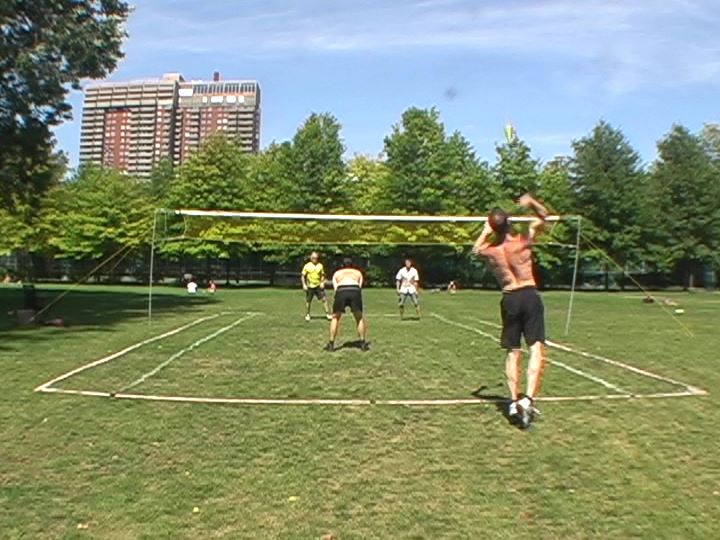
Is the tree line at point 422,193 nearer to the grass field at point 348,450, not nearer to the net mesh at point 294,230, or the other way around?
the net mesh at point 294,230

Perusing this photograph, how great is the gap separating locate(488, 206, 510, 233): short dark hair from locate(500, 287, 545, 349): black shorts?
0.66 m

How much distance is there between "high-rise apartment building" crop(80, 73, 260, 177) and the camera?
422 feet

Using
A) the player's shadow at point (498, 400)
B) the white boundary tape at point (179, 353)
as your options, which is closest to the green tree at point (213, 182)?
the white boundary tape at point (179, 353)

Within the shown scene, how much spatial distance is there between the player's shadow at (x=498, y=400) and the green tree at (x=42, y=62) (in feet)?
61.2

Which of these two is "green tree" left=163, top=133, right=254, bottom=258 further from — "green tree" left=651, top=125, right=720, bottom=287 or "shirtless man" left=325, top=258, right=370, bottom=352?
"shirtless man" left=325, top=258, right=370, bottom=352

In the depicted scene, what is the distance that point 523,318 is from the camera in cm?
836

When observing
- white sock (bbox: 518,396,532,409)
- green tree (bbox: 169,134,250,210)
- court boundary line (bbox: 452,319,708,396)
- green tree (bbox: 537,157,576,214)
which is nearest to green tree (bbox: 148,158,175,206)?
green tree (bbox: 169,134,250,210)

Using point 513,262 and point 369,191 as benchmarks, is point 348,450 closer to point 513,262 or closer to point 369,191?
point 513,262

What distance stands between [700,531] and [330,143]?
192 ft

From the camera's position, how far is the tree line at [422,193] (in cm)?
5978

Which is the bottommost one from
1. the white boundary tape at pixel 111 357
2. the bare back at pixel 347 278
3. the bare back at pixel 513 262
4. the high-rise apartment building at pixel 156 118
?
the white boundary tape at pixel 111 357

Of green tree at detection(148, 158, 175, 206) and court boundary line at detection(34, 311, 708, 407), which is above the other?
green tree at detection(148, 158, 175, 206)

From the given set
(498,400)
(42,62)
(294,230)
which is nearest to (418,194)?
(294,230)

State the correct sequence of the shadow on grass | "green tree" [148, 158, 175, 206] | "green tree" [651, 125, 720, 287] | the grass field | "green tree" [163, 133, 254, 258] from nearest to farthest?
the grass field, the shadow on grass, "green tree" [163, 133, 254, 258], "green tree" [651, 125, 720, 287], "green tree" [148, 158, 175, 206]
